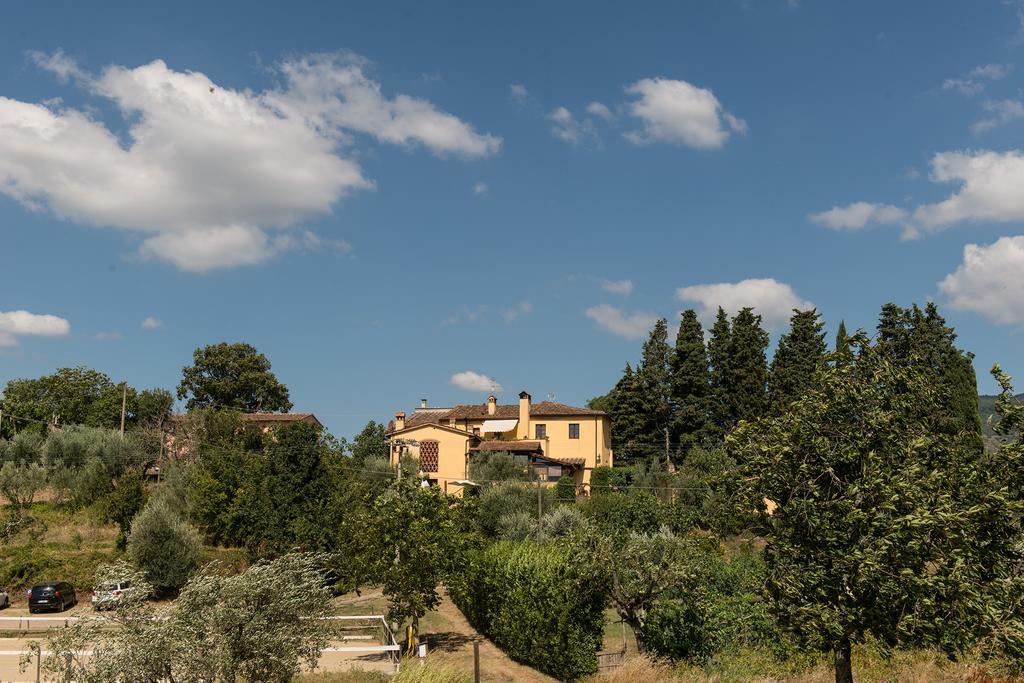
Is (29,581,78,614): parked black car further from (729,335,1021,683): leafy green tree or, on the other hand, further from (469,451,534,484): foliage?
(729,335,1021,683): leafy green tree

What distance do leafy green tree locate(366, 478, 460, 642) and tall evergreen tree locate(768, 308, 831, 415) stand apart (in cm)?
4249

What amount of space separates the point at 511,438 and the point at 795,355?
2642 cm

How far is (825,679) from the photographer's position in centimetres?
1855

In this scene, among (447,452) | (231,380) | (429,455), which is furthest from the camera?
(231,380)

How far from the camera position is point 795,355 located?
66.2 metres

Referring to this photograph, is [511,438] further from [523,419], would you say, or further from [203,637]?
[203,637]

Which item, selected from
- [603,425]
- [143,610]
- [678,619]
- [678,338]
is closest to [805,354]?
[678,338]

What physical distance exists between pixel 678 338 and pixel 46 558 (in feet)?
174

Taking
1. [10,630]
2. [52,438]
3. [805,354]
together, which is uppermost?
[805,354]

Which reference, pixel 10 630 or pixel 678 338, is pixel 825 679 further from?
pixel 678 338

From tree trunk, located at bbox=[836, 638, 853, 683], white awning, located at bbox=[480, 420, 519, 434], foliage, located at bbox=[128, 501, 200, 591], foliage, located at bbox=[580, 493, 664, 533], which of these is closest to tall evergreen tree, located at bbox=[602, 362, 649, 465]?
white awning, located at bbox=[480, 420, 519, 434]

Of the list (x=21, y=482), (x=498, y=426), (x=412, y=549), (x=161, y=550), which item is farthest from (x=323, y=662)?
(x=498, y=426)

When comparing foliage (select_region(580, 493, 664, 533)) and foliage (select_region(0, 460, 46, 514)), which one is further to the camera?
foliage (select_region(0, 460, 46, 514))

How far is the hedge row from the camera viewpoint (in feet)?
80.3
